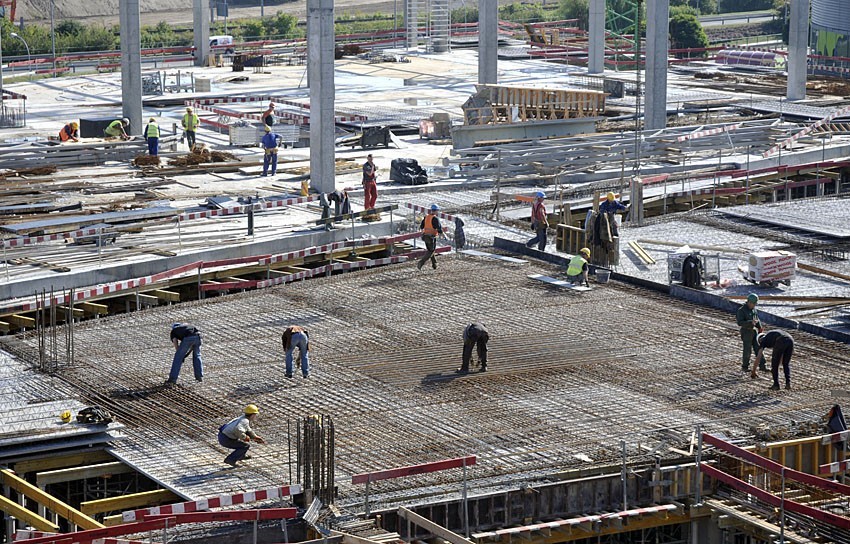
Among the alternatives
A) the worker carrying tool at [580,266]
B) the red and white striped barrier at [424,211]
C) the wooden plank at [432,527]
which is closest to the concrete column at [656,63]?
the red and white striped barrier at [424,211]

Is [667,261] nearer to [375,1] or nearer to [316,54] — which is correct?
[316,54]

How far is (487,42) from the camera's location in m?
55.5

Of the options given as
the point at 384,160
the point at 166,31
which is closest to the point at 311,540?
the point at 384,160

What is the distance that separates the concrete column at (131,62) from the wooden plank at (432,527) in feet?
106

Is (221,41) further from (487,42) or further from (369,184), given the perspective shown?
(369,184)

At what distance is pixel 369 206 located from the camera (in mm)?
36938

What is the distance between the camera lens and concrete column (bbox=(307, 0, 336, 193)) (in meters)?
37.9

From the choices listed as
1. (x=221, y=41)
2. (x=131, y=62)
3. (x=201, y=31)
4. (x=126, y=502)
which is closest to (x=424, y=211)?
(x=131, y=62)

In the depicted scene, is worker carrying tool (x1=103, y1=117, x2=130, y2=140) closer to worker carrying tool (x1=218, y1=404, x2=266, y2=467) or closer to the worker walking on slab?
the worker walking on slab

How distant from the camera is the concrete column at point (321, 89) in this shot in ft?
124

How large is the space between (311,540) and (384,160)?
28.2 m

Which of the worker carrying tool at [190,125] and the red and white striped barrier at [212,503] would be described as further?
the worker carrying tool at [190,125]

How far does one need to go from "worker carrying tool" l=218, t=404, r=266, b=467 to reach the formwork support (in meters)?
30.4

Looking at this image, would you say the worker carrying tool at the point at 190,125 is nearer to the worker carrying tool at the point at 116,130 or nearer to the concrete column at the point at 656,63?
the worker carrying tool at the point at 116,130
